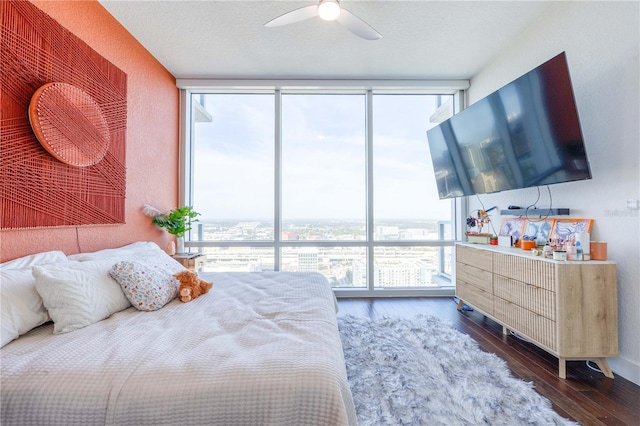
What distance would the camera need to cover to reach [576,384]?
5.38 feet

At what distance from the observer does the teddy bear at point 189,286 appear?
5.34 feet

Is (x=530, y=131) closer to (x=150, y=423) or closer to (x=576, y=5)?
(x=576, y=5)

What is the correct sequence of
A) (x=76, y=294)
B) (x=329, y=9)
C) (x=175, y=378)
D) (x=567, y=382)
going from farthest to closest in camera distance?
(x=329, y=9), (x=567, y=382), (x=76, y=294), (x=175, y=378)

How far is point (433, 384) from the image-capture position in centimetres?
159

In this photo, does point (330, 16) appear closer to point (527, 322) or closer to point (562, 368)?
point (527, 322)

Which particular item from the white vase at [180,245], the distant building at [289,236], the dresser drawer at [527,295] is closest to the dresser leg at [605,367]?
the dresser drawer at [527,295]

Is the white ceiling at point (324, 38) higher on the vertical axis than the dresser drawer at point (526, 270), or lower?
higher

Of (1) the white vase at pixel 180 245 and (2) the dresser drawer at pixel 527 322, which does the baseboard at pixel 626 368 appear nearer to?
(2) the dresser drawer at pixel 527 322

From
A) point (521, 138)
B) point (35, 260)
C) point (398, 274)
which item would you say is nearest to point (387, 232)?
point (398, 274)

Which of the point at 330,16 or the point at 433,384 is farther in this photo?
the point at 330,16

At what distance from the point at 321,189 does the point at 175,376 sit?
2832 millimetres

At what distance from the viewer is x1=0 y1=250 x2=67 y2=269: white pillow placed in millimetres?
1427

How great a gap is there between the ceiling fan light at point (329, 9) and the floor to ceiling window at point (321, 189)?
5.42ft

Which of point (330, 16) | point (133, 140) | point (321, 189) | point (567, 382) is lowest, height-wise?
point (567, 382)
